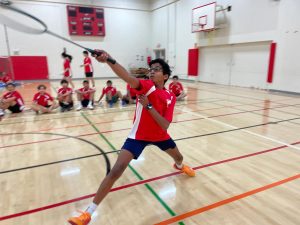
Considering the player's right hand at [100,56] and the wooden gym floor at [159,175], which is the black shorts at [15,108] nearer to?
the wooden gym floor at [159,175]

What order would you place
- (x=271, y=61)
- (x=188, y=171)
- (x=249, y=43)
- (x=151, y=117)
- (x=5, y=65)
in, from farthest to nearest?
(x=5, y=65)
(x=249, y=43)
(x=271, y=61)
(x=188, y=171)
(x=151, y=117)

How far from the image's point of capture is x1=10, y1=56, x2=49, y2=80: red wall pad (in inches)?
621

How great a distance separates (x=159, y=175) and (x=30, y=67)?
16.1 m

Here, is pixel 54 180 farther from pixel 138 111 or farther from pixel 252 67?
pixel 252 67

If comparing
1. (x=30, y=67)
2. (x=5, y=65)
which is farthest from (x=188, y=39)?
(x=5, y=65)

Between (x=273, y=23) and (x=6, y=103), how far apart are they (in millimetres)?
11012

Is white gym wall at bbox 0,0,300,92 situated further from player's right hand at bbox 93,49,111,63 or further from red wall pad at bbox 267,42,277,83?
player's right hand at bbox 93,49,111,63

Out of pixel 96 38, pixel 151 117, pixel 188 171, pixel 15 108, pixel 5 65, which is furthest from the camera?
pixel 96 38

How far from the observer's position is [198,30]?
14.4m

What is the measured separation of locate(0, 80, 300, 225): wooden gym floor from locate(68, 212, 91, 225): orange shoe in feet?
0.40

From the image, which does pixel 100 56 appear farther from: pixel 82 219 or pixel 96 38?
pixel 96 38

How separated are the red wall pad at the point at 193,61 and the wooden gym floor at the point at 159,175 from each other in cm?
1062

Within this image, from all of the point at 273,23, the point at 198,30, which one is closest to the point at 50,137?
the point at 273,23

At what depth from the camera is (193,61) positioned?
15.7 metres
